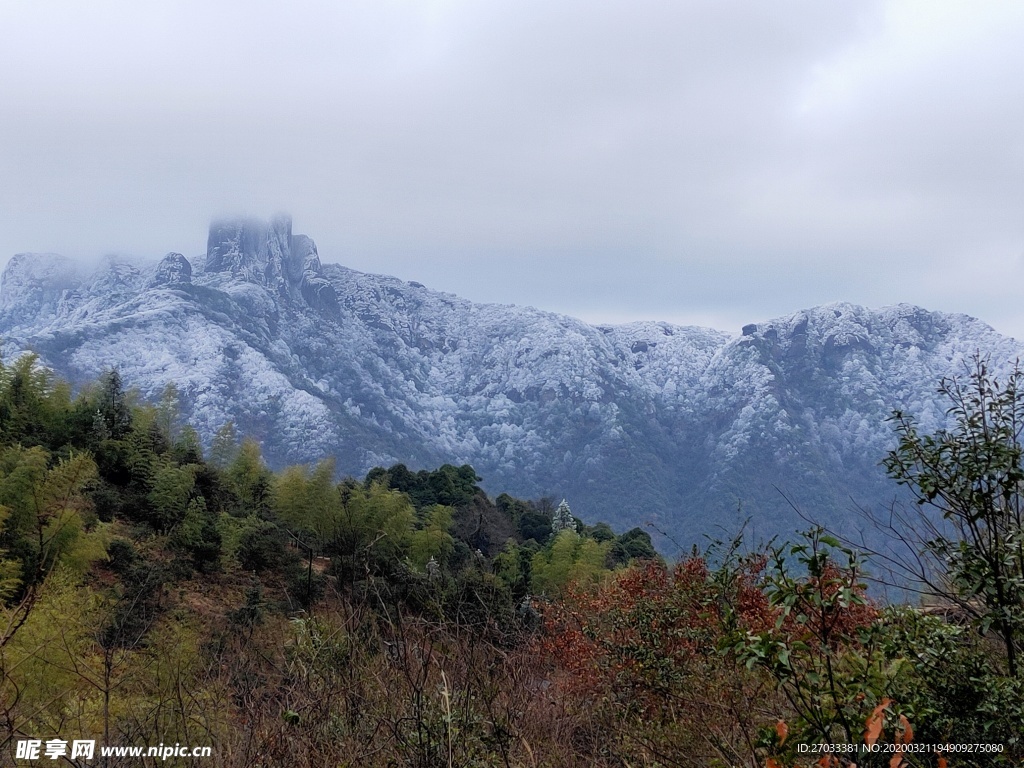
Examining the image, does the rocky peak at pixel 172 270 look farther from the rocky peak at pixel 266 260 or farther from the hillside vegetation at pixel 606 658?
the hillside vegetation at pixel 606 658

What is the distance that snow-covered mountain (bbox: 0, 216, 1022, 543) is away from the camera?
395 ft

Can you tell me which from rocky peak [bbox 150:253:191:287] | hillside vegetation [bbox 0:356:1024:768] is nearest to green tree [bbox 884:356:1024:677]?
hillside vegetation [bbox 0:356:1024:768]

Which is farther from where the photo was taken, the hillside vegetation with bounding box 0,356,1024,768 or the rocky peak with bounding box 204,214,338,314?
the rocky peak with bounding box 204,214,338,314

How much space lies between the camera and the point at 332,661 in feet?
13.7

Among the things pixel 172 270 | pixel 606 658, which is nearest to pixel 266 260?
pixel 172 270

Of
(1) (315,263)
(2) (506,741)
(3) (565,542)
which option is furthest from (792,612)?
(1) (315,263)

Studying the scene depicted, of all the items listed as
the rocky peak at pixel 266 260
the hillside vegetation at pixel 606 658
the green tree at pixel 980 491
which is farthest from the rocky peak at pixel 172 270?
the green tree at pixel 980 491

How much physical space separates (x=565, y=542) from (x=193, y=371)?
106085 mm

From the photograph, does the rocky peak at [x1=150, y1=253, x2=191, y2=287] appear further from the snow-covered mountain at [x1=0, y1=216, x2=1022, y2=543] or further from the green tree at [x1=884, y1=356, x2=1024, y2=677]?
the green tree at [x1=884, y1=356, x2=1024, y2=677]

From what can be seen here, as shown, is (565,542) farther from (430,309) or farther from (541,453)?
(430,309)

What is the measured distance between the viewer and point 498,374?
167 m

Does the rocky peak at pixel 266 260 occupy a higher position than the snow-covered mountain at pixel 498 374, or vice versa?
the rocky peak at pixel 266 260

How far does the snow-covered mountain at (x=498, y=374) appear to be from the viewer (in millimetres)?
120500

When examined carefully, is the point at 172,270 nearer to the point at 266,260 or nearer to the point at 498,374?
the point at 266,260
